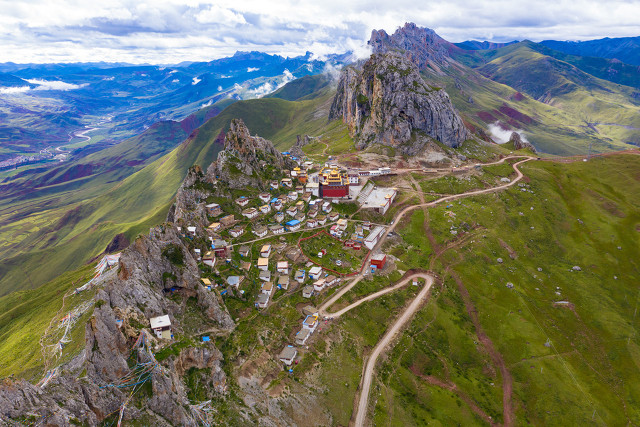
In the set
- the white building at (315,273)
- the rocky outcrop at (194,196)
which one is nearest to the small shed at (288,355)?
the white building at (315,273)

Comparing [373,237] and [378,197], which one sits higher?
[378,197]

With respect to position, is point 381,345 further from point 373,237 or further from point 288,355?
point 373,237

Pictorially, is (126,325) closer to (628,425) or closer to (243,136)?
(243,136)

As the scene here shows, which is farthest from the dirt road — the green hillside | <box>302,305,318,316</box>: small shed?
<box>302,305,318,316</box>: small shed

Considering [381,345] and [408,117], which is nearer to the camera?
[381,345]

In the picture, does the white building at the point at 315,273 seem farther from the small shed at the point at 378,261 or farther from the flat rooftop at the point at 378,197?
the flat rooftop at the point at 378,197

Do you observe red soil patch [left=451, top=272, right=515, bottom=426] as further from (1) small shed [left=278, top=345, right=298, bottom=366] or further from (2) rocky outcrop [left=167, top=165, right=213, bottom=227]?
(2) rocky outcrop [left=167, top=165, right=213, bottom=227]

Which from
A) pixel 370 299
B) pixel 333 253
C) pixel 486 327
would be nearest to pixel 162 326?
pixel 370 299
